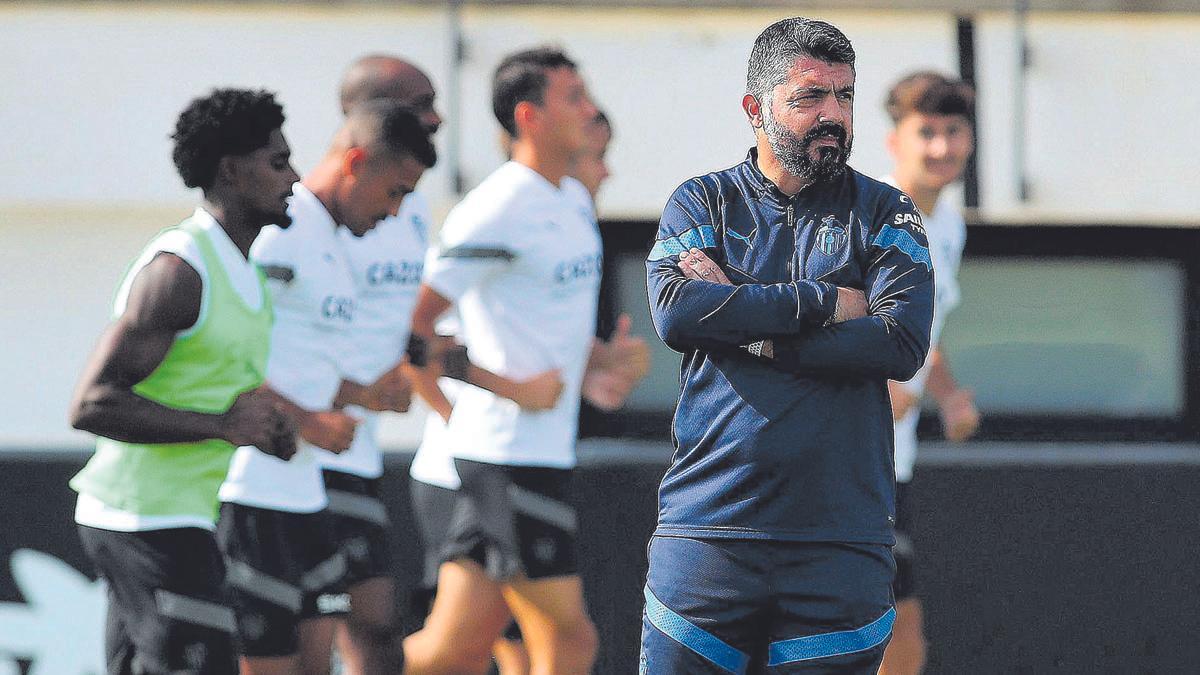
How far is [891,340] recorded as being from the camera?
12.1 feet

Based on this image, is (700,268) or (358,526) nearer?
(700,268)

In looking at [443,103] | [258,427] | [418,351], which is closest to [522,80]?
[443,103]

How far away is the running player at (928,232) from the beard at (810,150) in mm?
2531

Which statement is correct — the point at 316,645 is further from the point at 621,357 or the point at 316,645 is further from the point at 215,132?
the point at 215,132

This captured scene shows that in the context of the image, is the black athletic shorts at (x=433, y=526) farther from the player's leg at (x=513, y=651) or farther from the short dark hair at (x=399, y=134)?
the short dark hair at (x=399, y=134)

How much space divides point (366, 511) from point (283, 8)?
2.26 metres

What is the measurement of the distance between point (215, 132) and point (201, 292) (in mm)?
479

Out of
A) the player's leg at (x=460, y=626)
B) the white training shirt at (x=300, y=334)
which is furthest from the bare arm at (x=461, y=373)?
the player's leg at (x=460, y=626)

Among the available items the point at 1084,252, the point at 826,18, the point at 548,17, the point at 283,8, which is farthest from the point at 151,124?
the point at 1084,252

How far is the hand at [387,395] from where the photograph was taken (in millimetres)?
5449

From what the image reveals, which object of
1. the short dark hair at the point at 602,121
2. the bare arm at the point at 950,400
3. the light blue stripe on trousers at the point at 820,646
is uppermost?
the short dark hair at the point at 602,121

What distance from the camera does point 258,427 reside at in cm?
418

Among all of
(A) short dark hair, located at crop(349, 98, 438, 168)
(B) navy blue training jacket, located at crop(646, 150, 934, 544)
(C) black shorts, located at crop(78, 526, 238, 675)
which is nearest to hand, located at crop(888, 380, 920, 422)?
(A) short dark hair, located at crop(349, 98, 438, 168)

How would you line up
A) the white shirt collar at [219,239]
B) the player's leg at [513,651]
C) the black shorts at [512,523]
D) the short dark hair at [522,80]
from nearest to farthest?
the white shirt collar at [219,239] < the black shorts at [512,523] < the short dark hair at [522,80] < the player's leg at [513,651]
